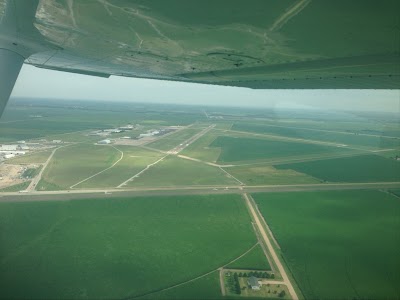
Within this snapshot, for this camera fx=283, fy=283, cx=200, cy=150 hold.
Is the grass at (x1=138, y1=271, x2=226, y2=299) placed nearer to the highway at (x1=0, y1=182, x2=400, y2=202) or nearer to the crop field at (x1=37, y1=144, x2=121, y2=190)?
the highway at (x1=0, y1=182, x2=400, y2=202)

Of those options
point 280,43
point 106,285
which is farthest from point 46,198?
point 280,43

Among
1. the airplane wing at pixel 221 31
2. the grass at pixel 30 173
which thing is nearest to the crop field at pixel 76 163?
the grass at pixel 30 173

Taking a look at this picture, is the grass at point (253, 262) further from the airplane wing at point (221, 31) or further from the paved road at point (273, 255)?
the airplane wing at point (221, 31)

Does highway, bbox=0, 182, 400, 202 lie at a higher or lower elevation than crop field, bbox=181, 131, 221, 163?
lower

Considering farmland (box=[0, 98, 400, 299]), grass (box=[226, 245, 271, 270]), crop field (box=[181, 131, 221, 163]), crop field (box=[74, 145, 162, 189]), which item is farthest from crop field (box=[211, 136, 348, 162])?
grass (box=[226, 245, 271, 270])

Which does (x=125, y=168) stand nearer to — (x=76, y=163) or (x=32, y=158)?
(x=76, y=163)

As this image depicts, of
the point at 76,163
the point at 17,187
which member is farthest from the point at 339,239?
the point at 76,163
